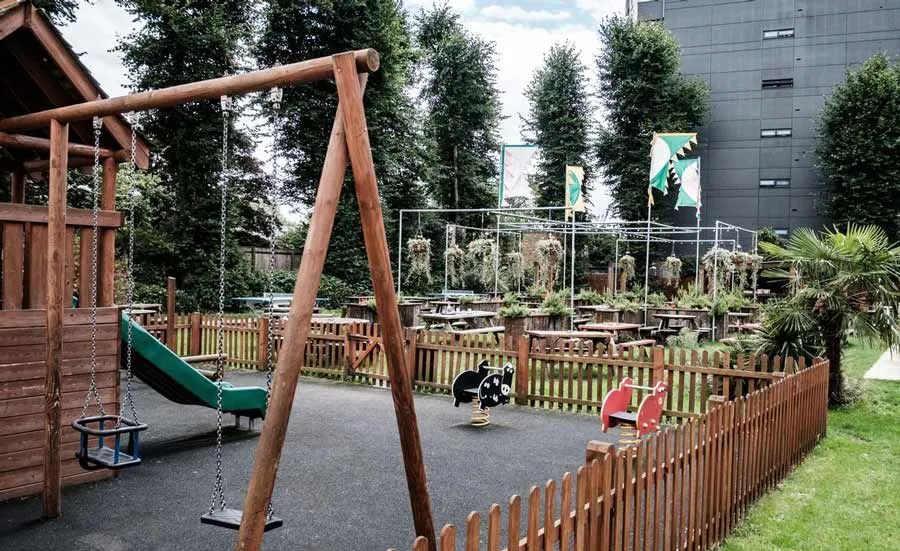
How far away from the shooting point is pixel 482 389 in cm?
838

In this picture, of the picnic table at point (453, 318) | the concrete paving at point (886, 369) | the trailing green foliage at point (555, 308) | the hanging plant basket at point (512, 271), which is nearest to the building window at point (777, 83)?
the hanging plant basket at point (512, 271)

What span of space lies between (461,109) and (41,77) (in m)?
33.6

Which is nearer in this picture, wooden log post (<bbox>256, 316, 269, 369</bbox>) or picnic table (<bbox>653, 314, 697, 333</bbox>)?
wooden log post (<bbox>256, 316, 269, 369</bbox>)

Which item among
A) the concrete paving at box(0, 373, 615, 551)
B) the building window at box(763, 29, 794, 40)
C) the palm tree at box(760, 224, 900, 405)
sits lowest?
the concrete paving at box(0, 373, 615, 551)

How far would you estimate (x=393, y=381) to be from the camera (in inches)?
145

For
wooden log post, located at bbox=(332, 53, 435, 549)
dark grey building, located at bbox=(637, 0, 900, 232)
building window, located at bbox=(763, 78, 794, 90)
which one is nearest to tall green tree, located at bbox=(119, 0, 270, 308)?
wooden log post, located at bbox=(332, 53, 435, 549)

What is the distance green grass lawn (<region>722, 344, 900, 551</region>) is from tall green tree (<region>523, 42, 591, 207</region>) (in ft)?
104

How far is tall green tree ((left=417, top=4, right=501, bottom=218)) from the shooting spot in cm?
3831

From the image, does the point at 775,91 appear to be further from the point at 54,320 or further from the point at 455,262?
the point at 54,320

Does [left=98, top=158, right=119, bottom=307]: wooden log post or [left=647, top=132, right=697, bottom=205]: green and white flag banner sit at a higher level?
[left=647, top=132, right=697, bottom=205]: green and white flag banner

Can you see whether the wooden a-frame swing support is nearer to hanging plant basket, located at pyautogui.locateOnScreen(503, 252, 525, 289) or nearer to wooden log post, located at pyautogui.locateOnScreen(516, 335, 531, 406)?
wooden log post, located at pyautogui.locateOnScreen(516, 335, 531, 406)

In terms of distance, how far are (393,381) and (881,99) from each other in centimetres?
3628

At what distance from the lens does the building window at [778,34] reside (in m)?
34.8

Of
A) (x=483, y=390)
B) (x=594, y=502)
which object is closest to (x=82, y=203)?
(x=483, y=390)
